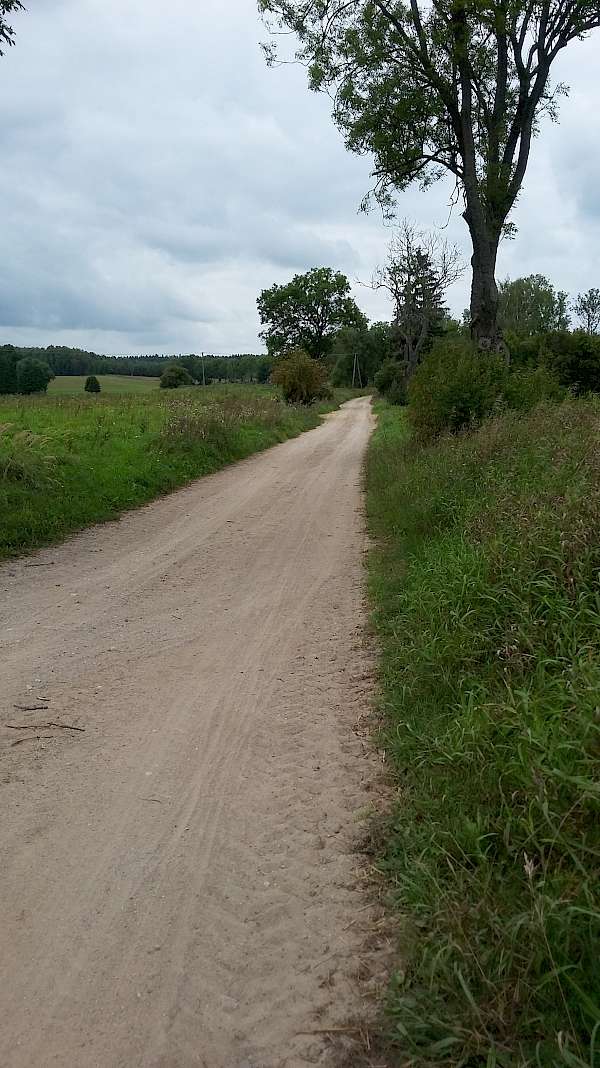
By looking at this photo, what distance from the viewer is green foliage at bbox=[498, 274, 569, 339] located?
59.4 meters

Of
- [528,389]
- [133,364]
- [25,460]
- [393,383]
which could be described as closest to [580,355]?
[528,389]

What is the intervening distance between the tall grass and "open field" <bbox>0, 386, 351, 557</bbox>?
5.20 metres

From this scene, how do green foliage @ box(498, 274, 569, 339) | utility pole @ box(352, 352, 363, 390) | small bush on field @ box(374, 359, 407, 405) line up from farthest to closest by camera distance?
utility pole @ box(352, 352, 363, 390)
green foliage @ box(498, 274, 569, 339)
small bush on field @ box(374, 359, 407, 405)

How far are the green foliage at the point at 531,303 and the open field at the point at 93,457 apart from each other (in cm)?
4512

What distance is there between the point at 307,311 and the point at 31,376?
31675 millimetres

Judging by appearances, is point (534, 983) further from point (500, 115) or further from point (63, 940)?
point (500, 115)

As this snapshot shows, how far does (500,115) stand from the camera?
48.9ft

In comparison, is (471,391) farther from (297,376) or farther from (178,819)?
(297,376)

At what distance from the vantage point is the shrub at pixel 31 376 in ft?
163

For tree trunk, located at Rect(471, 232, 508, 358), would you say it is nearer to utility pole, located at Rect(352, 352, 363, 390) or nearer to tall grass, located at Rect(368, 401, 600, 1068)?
tall grass, located at Rect(368, 401, 600, 1068)

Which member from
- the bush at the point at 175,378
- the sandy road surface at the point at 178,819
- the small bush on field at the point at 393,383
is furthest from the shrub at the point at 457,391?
the bush at the point at 175,378

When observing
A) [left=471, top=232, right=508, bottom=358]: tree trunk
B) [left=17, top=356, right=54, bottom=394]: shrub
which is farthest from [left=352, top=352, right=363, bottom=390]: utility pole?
[left=471, top=232, right=508, bottom=358]: tree trunk

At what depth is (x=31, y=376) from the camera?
50656mm

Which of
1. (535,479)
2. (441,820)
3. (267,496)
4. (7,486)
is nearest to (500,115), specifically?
(267,496)
